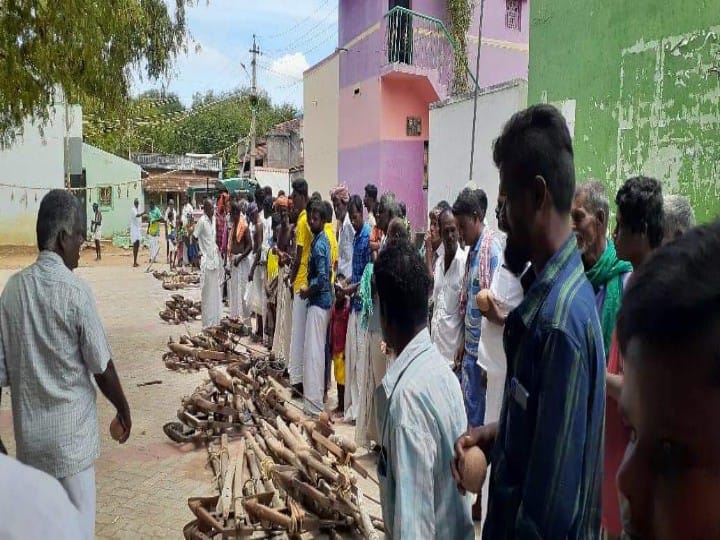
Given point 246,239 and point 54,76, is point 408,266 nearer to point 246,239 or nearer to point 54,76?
point 54,76

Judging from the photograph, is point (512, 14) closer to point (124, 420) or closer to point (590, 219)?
point (590, 219)

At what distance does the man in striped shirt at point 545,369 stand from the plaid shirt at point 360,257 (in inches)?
162

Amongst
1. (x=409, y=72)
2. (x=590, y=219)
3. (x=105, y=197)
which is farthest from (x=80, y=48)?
(x=105, y=197)

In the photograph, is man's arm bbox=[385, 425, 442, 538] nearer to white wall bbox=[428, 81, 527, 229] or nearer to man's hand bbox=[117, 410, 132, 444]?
man's hand bbox=[117, 410, 132, 444]

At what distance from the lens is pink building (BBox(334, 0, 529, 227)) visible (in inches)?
574

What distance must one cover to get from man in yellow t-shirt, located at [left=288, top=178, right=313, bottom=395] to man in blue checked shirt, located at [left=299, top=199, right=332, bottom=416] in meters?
0.24

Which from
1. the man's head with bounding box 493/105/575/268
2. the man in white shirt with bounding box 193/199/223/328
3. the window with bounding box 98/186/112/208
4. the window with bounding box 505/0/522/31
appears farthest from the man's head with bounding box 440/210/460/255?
the window with bounding box 98/186/112/208

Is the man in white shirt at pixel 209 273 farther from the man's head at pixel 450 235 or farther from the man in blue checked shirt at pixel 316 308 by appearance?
the man's head at pixel 450 235

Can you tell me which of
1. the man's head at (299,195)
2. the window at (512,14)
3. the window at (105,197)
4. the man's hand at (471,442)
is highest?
the window at (512,14)

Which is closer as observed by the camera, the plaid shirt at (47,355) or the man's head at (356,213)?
the plaid shirt at (47,355)


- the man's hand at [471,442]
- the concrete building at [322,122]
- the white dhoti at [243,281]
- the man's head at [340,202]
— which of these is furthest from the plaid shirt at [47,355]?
the concrete building at [322,122]

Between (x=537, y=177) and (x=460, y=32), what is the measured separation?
14.3 m

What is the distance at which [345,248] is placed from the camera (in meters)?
7.03

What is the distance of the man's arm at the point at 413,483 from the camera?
5.55 ft
